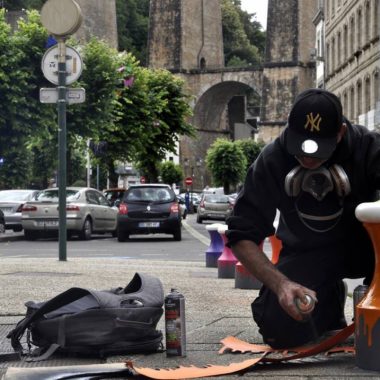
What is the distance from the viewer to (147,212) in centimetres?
2797

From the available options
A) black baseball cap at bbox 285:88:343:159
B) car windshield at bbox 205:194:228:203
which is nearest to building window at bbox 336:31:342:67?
car windshield at bbox 205:194:228:203

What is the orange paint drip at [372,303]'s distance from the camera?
4836mm

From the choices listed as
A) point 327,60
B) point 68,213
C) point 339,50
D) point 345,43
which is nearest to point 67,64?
point 68,213

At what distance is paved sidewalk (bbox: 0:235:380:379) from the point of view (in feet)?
16.7

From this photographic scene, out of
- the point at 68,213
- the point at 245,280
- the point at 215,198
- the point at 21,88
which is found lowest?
the point at 215,198

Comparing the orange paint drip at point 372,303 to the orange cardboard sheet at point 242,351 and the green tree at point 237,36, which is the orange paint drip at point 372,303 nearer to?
the orange cardboard sheet at point 242,351

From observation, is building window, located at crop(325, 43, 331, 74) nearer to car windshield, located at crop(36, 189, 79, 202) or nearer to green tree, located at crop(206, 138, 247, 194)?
green tree, located at crop(206, 138, 247, 194)

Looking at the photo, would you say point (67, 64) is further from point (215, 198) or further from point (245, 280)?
point (215, 198)

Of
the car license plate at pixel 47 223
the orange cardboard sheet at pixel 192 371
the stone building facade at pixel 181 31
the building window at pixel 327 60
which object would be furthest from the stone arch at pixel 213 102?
the orange cardboard sheet at pixel 192 371

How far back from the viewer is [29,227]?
27.9 meters

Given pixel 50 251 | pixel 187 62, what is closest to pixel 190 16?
pixel 187 62

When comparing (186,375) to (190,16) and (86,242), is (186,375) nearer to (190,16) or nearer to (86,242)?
(86,242)

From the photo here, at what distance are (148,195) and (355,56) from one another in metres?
26.4

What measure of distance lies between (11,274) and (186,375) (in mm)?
7315
